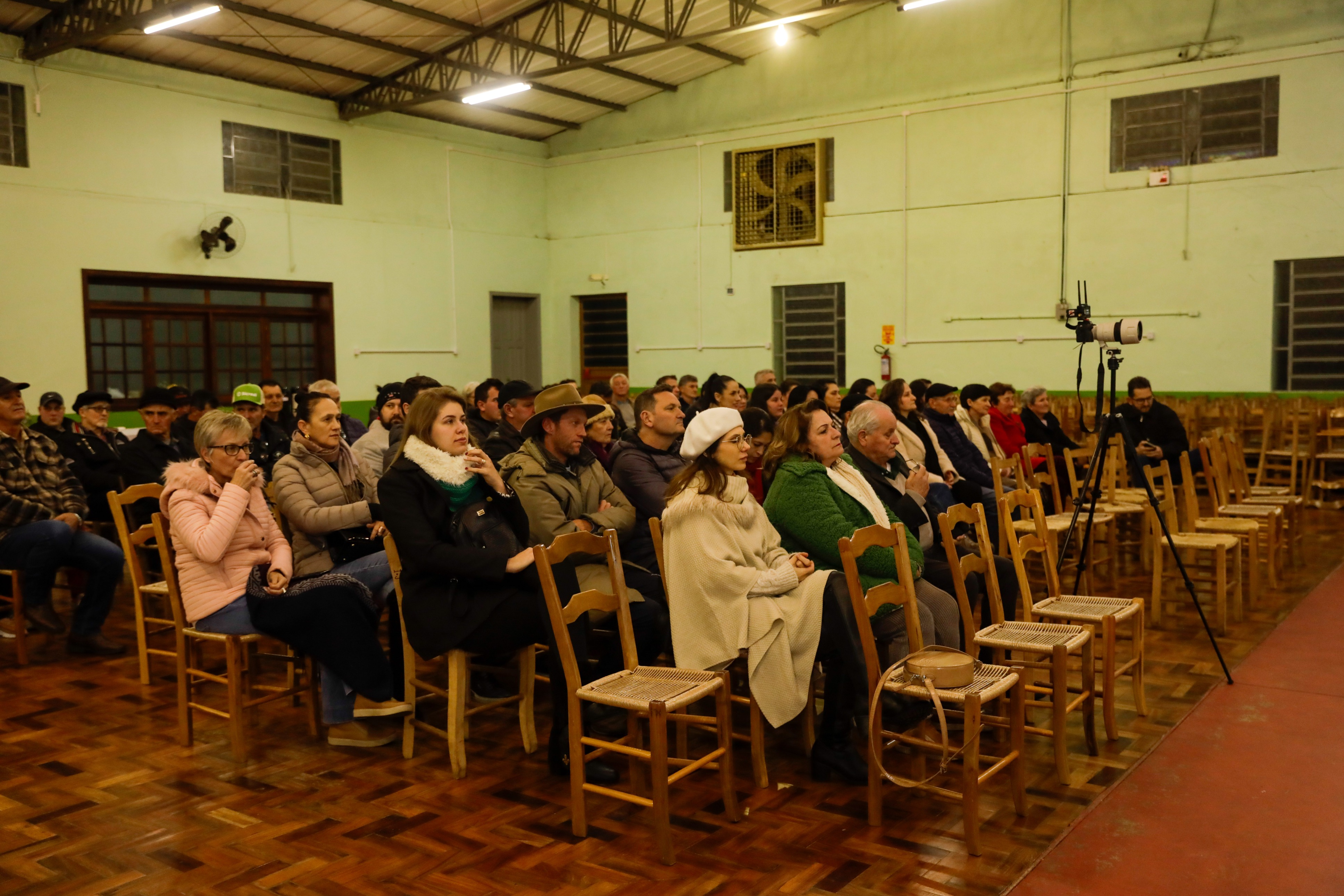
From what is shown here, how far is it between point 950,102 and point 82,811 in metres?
11.1

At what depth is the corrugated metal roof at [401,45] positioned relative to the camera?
9945mm

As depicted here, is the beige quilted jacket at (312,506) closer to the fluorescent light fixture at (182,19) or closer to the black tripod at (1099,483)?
the black tripod at (1099,483)

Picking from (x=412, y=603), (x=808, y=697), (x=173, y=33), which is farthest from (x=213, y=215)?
(x=808, y=697)

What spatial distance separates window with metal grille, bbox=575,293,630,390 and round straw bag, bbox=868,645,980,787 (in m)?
11.6

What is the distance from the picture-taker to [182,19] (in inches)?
337

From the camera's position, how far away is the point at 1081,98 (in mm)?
11062

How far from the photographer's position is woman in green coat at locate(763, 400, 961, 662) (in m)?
3.45

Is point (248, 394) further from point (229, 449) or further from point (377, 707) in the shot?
point (377, 707)

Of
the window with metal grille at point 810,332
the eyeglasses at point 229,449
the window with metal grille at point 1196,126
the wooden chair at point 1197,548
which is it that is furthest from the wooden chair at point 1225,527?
the window with metal grille at point 810,332

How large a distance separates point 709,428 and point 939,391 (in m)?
3.58

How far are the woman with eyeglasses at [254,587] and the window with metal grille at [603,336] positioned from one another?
10.7m

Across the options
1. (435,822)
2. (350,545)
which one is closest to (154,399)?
(350,545)

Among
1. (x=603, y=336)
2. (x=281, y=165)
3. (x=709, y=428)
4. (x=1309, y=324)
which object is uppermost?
(x=281, y=165)

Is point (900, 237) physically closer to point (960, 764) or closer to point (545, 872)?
point (960, 764)
